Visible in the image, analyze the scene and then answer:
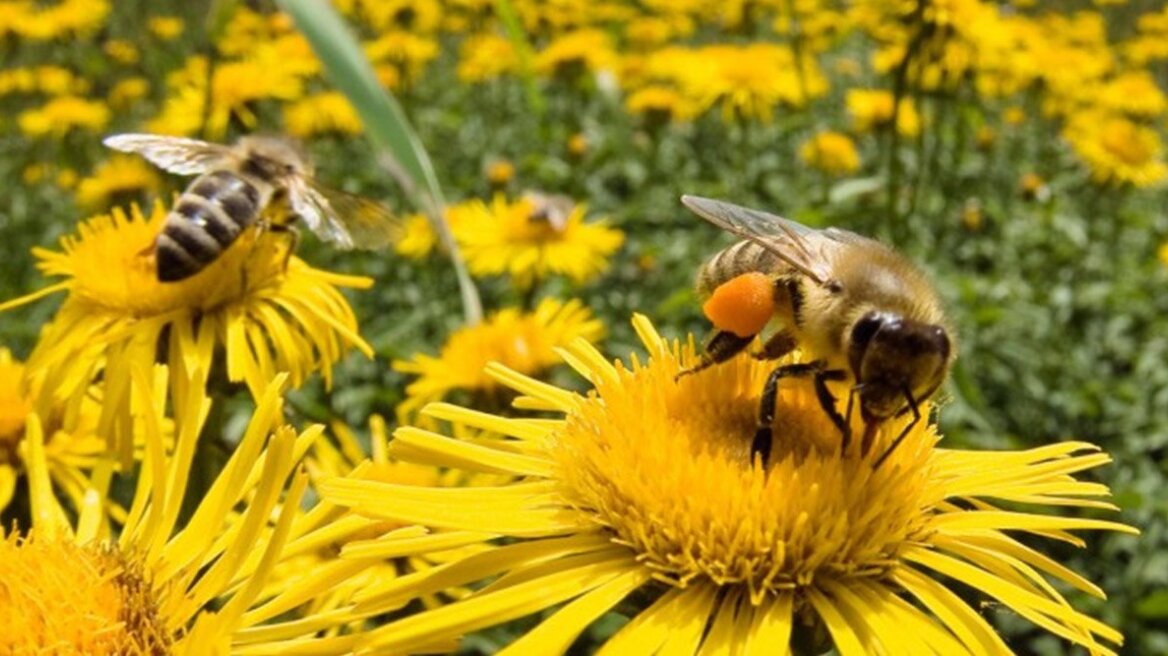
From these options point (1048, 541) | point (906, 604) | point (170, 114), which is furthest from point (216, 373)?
point (170, 114)

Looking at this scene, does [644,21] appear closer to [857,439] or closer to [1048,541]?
[1048,541]

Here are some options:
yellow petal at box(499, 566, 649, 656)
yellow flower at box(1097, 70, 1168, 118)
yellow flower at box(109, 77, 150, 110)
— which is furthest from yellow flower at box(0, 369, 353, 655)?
yellow flower at box(109, 77, 150, 110)

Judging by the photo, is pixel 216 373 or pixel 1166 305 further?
pixel 1166 305

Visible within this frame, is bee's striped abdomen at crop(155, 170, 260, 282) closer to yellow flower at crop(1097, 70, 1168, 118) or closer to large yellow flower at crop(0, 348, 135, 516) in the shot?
large yellow flower at crop(0, 348, 135, 516)

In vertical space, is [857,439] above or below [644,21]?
above

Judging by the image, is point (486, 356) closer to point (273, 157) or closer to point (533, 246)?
point (273, 157)

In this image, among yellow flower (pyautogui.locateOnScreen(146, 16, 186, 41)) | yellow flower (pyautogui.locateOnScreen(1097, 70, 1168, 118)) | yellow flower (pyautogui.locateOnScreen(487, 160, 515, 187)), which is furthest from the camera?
yellow flower (pyautogui.locateOnScreen(146, 16, 186, 41))

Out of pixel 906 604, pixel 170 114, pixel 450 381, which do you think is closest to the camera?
pixel 906 604
